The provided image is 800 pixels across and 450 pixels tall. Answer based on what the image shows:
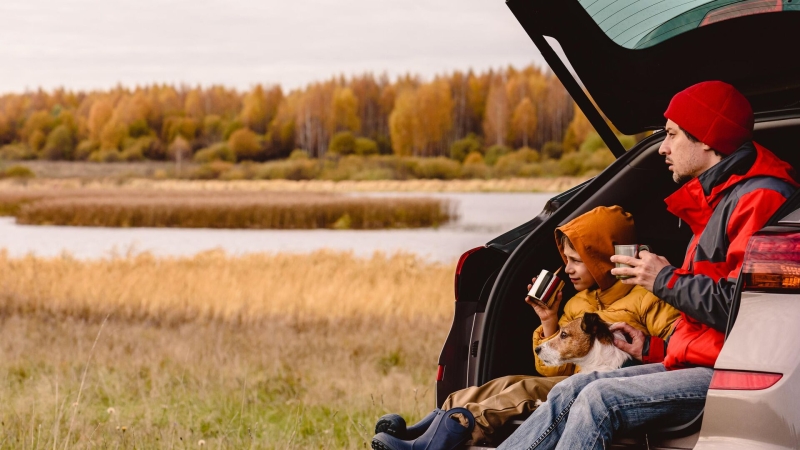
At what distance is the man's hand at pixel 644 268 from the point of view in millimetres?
3031

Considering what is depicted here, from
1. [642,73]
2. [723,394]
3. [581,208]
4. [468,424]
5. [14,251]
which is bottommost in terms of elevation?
[14,251]

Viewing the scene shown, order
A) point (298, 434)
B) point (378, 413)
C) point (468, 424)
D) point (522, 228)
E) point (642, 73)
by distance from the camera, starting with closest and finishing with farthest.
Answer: point (468, 424)
point (642, 73)
point (522, 228)
point (298, 434)
point (378, 413)

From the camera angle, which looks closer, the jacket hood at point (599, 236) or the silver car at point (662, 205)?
the silver car at point (662, 205)

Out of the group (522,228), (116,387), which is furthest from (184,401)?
(522,228)

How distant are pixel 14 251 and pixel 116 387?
12766 mm

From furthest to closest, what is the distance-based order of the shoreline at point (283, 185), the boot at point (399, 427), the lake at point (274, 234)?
1. the shoreline at point (283, 185)
2. the lake at point (274, 234)
3. the boot at point (399, 427)

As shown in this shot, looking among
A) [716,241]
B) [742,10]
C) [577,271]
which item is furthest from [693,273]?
[742,10]

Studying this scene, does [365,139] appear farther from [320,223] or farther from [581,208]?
[581,208]

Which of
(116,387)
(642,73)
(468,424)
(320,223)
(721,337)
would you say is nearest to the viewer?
(721,337)

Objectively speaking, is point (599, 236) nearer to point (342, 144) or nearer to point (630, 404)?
point (630, 404)

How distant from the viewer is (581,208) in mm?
4004

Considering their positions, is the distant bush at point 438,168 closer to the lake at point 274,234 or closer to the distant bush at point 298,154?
the lake at point 274,234

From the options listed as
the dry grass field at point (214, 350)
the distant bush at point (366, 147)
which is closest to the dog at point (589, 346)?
the dry grass field at point (214, 350)

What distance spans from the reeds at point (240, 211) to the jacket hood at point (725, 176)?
48588 mm
